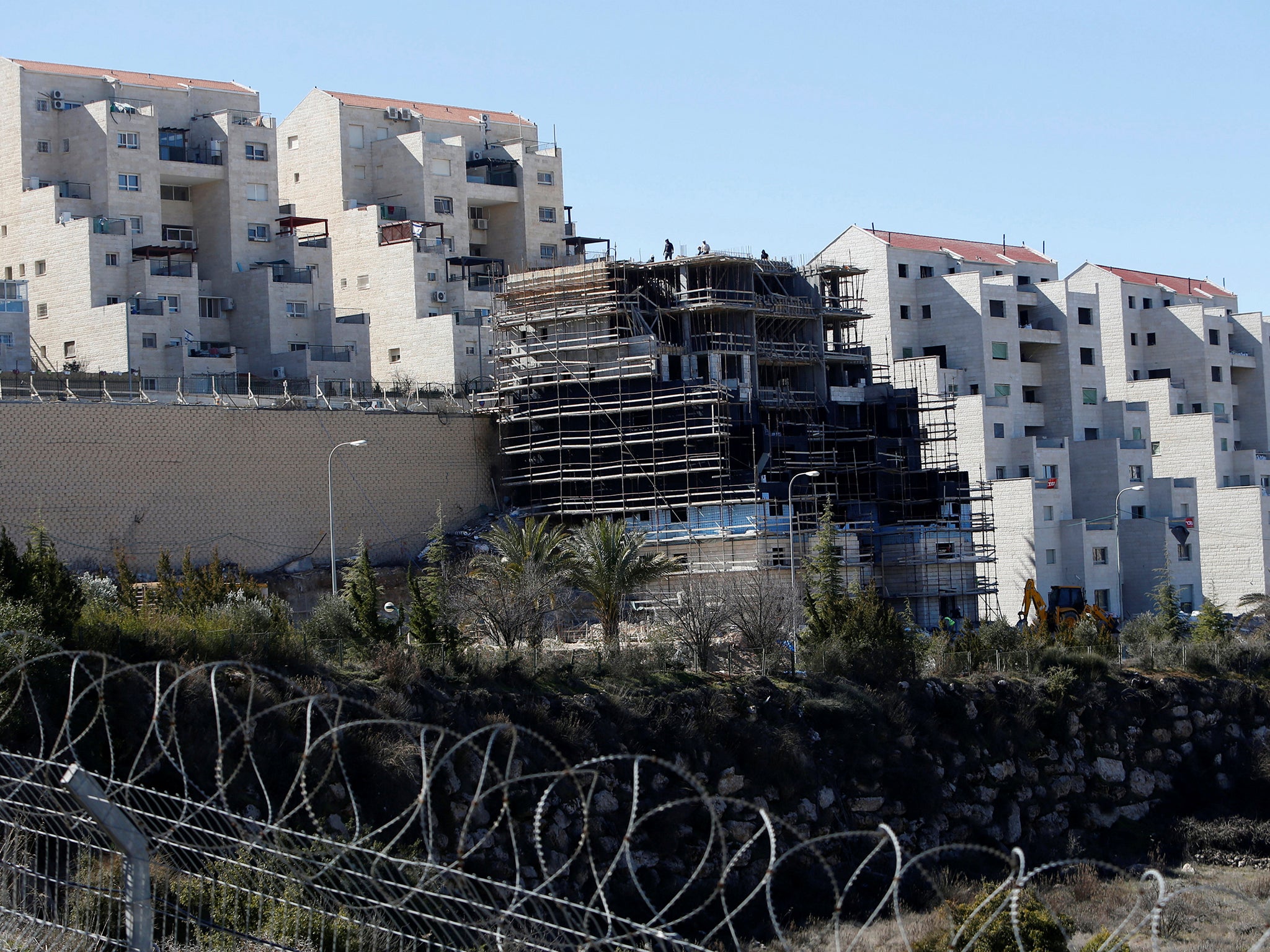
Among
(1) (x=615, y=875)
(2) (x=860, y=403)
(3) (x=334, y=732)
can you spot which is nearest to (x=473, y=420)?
(2) (x=860, y=403)

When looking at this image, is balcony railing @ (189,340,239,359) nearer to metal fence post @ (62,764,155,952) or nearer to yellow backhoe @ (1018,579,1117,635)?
yellow backhoe @ (1018,579,1117,635)

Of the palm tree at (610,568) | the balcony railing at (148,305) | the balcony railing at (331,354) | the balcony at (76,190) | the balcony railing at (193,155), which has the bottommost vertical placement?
the palm tree at (610,568)

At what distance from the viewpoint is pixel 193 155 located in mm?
71188

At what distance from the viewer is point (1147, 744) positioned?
43.2 m

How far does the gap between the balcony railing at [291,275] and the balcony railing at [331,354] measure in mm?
3493

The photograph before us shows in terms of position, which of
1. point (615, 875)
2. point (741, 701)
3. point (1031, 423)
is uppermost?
point (1031, 423)

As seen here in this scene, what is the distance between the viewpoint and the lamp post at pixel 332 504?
149ft

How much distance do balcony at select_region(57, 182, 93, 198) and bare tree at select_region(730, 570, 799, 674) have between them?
3645 centimetres

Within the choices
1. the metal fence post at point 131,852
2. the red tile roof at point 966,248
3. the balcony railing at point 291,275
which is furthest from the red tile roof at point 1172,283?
the metal fence post at point 131,852

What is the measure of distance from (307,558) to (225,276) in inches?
931

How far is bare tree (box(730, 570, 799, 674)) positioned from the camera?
40.6m

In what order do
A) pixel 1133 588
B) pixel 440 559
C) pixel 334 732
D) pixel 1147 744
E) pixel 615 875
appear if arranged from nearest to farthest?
pixel 334 732 < pixel 615 875 < pixel 1147 744 < pixel 440 559 < pixel 1133 588

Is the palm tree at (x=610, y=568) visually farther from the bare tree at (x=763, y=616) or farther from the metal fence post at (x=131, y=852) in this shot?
the metal fence post at (x=131, y=852)

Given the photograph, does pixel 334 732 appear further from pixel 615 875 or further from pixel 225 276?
pixel 225 276
